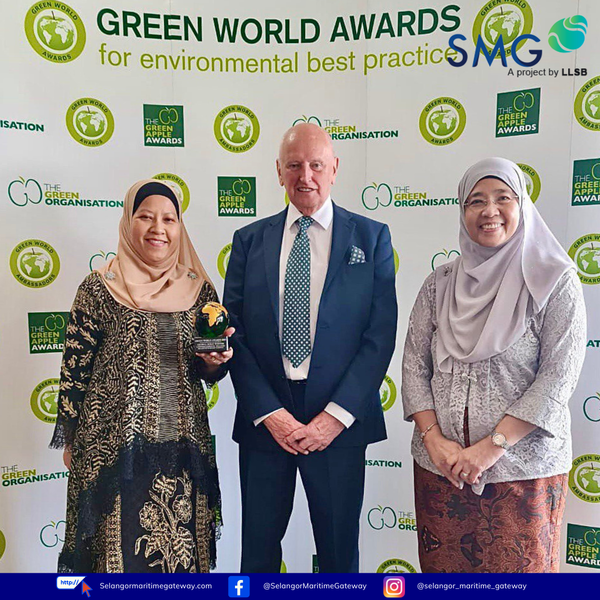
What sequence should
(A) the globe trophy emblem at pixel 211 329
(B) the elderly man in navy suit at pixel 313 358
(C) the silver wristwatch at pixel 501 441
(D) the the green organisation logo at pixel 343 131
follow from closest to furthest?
(C) the silver wristwatch at pixel 501 441 < (A) the globe trophy emblem at pixel 211 329 < (B) the elderly man in navy suit at pixel 313 358 < (D) the the green organisation logo at pixel 343 131

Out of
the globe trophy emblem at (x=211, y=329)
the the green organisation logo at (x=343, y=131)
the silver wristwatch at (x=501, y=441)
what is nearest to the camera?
the silver wristwatch at (x=501, y=441)

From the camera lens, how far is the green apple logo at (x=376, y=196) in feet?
6.92

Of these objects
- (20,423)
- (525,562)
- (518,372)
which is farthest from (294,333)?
(20,423)

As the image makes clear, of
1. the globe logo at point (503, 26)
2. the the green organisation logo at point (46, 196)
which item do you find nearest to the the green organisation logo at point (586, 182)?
the globe logo at point (503, 26)

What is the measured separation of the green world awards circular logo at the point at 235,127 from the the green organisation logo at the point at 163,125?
148 millimetres

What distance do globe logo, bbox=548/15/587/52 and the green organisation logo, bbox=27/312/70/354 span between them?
2.08 m

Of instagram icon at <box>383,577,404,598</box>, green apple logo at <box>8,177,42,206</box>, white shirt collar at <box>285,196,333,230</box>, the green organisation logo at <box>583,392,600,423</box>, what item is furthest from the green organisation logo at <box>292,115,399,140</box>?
instagram icon at <box>383,577,404,598</box>

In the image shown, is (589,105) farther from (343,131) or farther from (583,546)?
(583,546)

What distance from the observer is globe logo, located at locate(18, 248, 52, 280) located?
1.99 m

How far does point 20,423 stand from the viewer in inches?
79.7

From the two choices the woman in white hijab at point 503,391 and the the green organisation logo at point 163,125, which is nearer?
the woman in white hijab at point 503,391

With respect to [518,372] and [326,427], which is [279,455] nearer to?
Result: [326,427]

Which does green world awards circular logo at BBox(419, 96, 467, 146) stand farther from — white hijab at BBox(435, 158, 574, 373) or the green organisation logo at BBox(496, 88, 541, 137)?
white hijab at BBox(435, 158, 574, 373)

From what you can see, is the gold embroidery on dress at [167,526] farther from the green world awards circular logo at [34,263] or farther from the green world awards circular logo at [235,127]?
the green world awards circular logo at [235,127]
